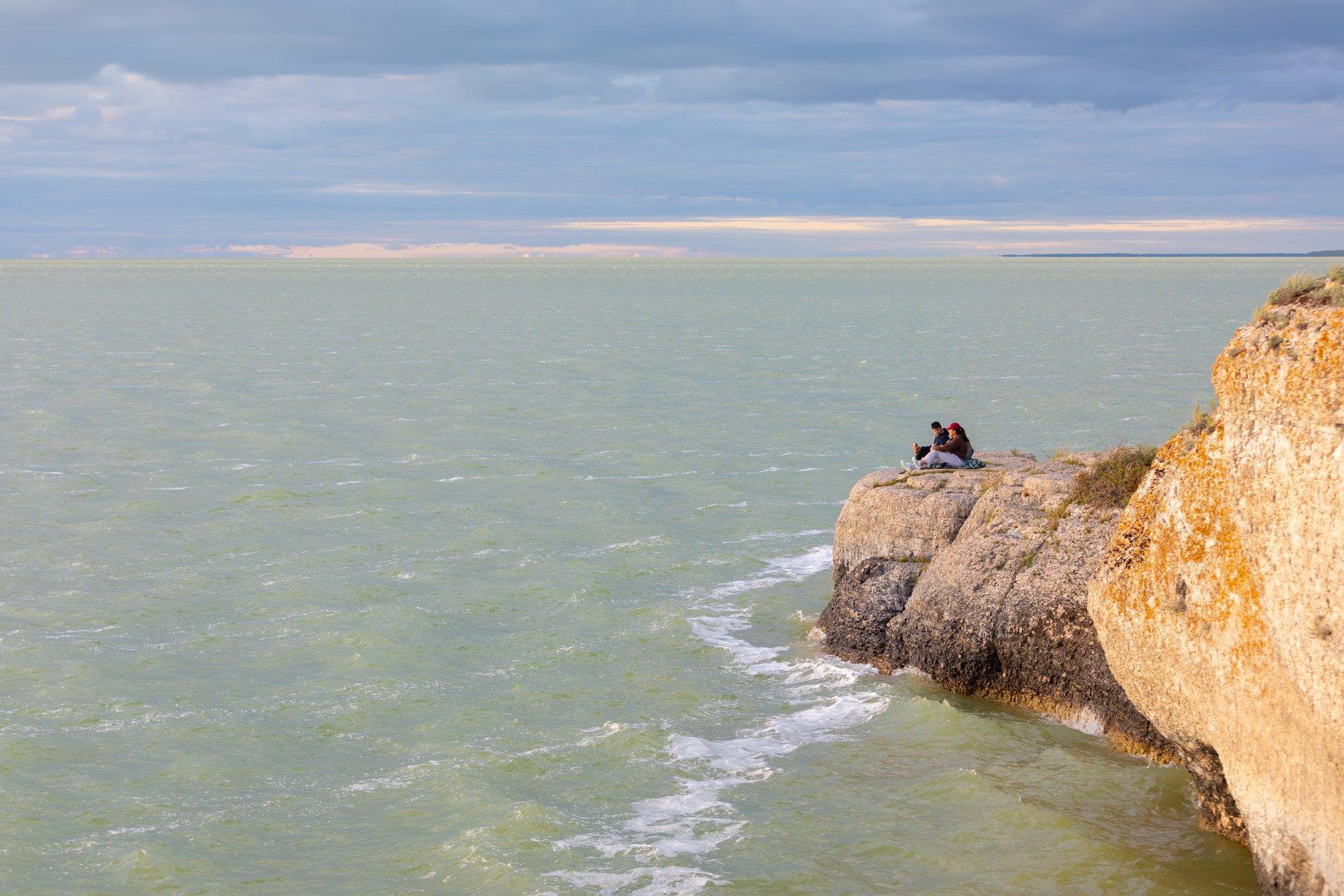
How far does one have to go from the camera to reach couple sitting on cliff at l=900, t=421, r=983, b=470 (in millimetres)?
23578

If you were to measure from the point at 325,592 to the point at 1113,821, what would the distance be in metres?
16.0

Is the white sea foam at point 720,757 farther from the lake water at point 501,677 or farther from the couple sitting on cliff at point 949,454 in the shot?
the couple sitting on cliff at point 949,454

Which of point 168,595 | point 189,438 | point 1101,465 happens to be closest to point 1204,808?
point 1101,465

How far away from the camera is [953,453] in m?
24.0

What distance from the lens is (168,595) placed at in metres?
25.0

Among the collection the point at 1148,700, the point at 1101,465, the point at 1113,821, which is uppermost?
the point at 1101,465

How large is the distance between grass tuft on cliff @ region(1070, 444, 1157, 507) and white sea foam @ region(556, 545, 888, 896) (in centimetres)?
447

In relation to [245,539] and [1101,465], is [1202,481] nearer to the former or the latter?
[1101,465]

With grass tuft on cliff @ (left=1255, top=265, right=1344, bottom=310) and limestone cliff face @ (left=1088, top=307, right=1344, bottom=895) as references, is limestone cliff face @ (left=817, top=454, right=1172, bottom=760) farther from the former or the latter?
grass tuft on cliff @ (left=1255, top=265, right=1344, bottom=310)

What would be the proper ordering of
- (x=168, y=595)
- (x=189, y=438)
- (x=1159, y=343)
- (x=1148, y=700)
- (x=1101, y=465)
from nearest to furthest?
(x=1148, y=700)
(x=1101, y=465)
(x=168, y=595)
(x=189, y=438)
(x=1159, y=343)

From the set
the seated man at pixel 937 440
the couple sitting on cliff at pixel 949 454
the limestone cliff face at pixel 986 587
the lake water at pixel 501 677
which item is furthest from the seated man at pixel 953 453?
the lake water at pixel 501 677

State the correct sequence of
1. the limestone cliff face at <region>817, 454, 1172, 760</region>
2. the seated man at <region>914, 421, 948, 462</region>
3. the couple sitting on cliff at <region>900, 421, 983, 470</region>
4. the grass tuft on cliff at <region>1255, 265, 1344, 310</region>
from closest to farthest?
the grass tuft on cliff at <region>1255, 265, 1344, 310</region> < the limestone cliff face at <region>817, 454, 1172, 760</region> < the couple sitting on cliff at <region>900, 421, 983, 470</region> < the seated man at <region>914, 421, 948, 462</region>

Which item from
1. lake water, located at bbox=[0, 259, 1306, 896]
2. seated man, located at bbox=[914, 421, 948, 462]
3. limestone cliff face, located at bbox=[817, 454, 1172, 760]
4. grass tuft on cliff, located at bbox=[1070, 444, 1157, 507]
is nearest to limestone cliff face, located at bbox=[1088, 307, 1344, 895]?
lake water, located at bbox=[0, 259, 1306, 896]

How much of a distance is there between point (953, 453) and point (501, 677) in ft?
31.3
